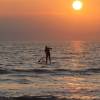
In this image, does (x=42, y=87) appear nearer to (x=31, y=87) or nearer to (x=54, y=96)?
(x=31, y=87)

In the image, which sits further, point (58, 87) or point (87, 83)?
point (87, 83)

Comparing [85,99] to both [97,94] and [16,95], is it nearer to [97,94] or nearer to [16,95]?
[97,94]

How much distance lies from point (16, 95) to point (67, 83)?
539 centimetres

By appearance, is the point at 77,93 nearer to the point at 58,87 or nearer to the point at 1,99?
the point at 58,87

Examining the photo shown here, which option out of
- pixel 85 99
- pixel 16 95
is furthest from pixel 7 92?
pixel 85 99

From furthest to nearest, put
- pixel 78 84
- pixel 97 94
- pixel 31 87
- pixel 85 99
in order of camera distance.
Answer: pixel 78 84 < pixel 31 87 < pixel 97 94 < pixel 85 99

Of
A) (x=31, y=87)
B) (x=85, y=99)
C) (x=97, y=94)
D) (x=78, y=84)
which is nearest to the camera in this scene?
(x=85, y=99)

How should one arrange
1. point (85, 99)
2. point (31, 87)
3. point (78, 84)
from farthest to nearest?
point (78, 84) → point (31, 87) → point (85, 99)

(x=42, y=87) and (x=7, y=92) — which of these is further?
(x=42, y=87)

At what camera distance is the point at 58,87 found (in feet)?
71.9

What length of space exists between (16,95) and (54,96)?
179cm

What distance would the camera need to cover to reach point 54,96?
62.4 ft

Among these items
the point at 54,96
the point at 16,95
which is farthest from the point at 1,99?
the point at 54,96

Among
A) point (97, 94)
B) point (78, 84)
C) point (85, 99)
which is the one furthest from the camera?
point (78, 84)
